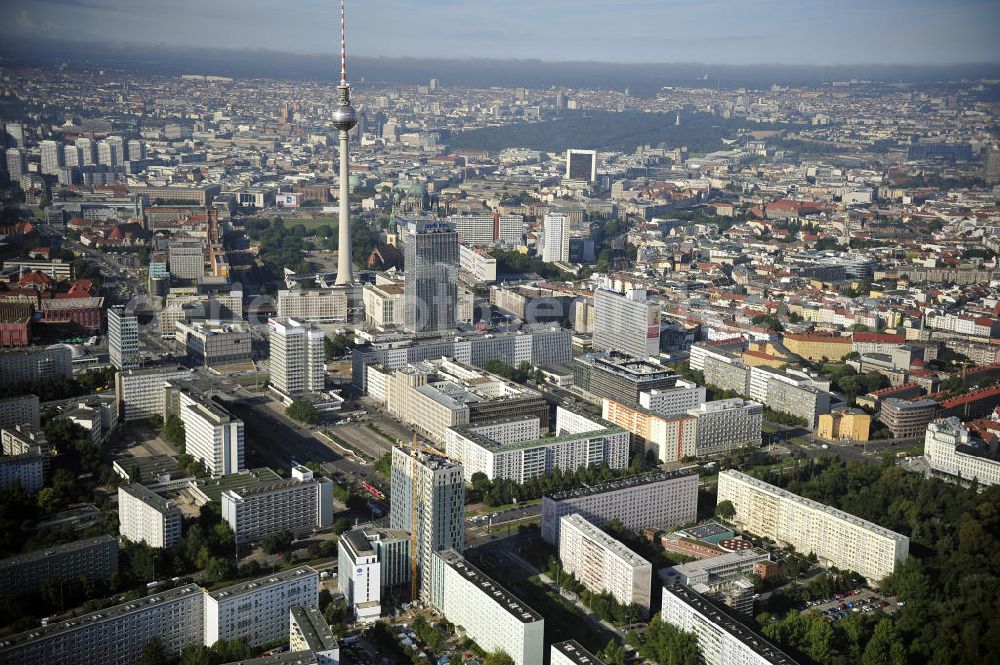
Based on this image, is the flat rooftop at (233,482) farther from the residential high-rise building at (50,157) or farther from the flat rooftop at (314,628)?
the residential high-rise building at (50,157)

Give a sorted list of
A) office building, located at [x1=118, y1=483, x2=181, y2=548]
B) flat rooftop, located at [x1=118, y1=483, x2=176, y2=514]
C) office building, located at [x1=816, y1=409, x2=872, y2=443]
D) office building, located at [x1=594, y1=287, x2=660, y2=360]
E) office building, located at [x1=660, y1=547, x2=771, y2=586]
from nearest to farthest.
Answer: office building, located at [x1=660, y1=547, x2=771, y2=586]
office building, located at [x1=118, y1=483, x2=181, y2=548]
flat rooftop, located at [x1=118, y1=483, x2=176, y2=514]
office building, located at [x1=816, y1=409, x2=872, y2=443]
office building, located at [x1=594, y1=287, x2=660, y2=360]

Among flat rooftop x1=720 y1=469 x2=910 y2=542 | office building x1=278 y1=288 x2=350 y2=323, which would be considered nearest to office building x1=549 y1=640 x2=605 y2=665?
flat rooftop x1=720 y1=469 x2=910 y2=542

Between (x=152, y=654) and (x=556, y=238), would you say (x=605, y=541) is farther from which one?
(x=556, y=238)

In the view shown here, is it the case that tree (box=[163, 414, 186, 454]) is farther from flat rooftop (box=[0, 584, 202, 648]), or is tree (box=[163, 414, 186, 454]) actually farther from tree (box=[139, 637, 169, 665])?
tree (box=[139, 637, 169, 665])

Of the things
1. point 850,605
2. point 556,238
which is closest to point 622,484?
point 850,605

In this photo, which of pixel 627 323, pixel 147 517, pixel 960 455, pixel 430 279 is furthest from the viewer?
pixel 430 279

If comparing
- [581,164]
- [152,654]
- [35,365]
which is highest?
[581,164]

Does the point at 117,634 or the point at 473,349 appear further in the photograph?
the point at 473,349
